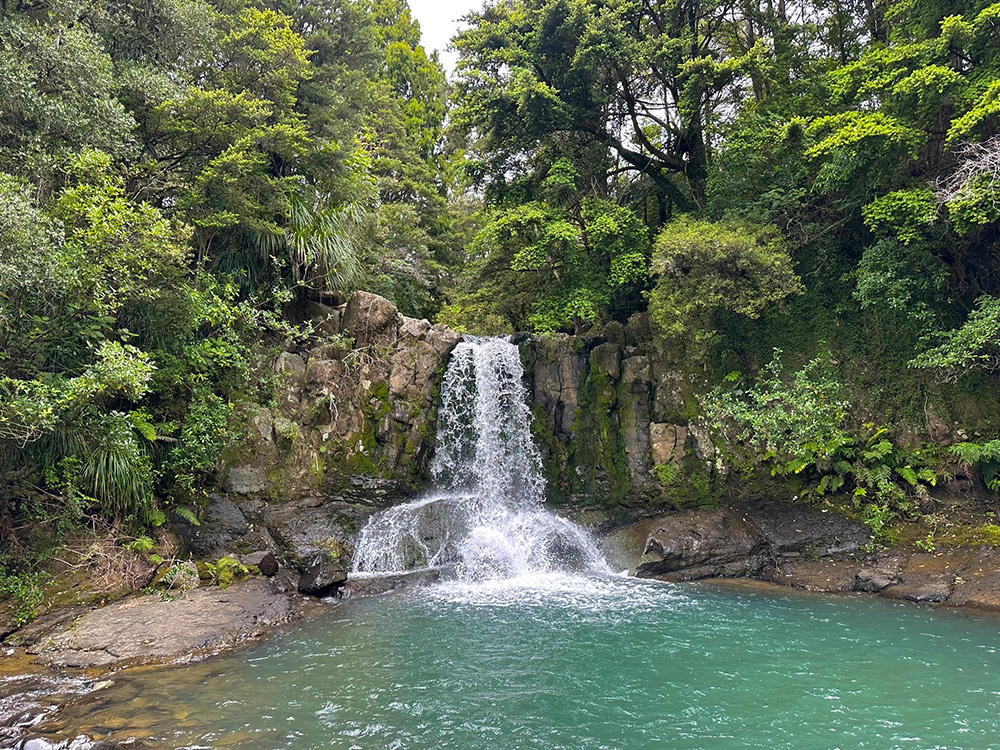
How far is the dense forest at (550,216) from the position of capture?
8.27 m

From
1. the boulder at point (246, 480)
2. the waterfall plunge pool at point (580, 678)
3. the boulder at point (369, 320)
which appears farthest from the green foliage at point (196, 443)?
the boulder at point (369, 320)

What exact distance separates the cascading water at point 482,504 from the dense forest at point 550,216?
2.23m

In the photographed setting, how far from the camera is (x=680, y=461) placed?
→ 40.5 feet

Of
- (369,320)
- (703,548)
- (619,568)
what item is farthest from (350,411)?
(703,548)

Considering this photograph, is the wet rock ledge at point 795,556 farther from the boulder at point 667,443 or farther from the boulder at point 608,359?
the boulder at point 608,359

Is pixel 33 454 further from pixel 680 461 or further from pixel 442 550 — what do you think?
pixel 680 461

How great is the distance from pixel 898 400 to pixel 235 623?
40.9ft

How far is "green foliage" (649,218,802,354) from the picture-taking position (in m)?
11.2

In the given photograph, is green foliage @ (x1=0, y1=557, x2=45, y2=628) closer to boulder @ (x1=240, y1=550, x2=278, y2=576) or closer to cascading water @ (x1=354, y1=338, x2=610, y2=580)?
boulder @ (x1=240, y1=550, x2=278, y2=576)

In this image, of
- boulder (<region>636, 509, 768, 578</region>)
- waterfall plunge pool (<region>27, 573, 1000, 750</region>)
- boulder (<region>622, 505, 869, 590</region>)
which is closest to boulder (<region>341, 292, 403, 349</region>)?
waterfall plunge pool (<region>27, 573, 1000, 750</region>)

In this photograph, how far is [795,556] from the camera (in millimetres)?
10828

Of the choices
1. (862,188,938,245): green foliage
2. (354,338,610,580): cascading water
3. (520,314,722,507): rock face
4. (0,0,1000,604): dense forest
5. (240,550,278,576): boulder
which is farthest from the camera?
(520,314,722,507): rock face

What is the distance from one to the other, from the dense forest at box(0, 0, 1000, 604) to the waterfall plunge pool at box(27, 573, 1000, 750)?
3.56 meters

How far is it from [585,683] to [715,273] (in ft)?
27.0
